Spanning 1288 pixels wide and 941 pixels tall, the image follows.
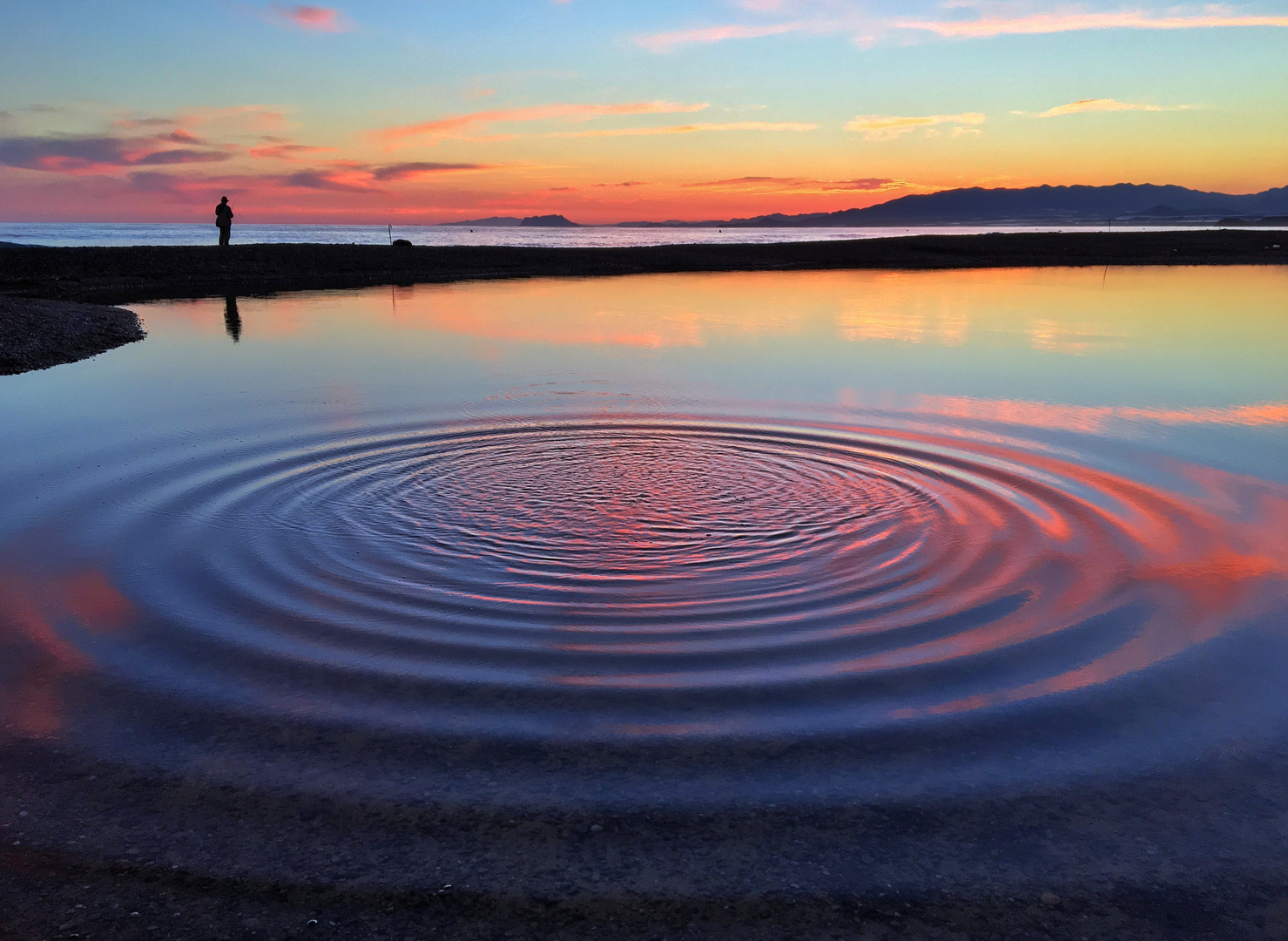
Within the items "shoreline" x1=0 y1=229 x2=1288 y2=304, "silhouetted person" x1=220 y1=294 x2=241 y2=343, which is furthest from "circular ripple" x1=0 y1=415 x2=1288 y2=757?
"shoreline" x1=0 y1=229 x2=1288 y2=304

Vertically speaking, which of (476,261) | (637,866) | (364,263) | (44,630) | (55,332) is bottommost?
(637,866)

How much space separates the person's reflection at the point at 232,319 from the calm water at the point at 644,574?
5.01 meters

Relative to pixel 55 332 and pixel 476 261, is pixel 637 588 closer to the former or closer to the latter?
pixel 55 332

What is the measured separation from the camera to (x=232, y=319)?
24.1 meters

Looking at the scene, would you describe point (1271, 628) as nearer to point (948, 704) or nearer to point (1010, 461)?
point (948, 704)

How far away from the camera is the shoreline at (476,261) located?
1312 inches

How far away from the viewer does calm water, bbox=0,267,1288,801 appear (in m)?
5.10

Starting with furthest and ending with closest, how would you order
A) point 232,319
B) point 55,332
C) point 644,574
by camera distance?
point 232,319, point 55,332, point 644,574


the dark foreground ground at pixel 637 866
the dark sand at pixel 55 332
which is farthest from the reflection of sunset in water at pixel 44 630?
the dark sand at pixel 55 332

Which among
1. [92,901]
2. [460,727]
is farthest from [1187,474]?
[92,901]

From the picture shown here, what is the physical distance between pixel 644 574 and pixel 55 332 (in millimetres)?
17769

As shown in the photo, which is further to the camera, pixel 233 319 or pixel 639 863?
pixel 233 319

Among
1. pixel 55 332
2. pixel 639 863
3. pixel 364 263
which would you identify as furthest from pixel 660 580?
pixel 364 263

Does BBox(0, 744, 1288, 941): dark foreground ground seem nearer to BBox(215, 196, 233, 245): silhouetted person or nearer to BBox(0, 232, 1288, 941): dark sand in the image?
BBox(0, 232, 1288, 941): dark sand
